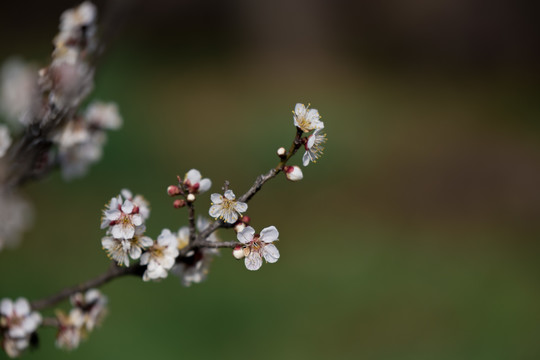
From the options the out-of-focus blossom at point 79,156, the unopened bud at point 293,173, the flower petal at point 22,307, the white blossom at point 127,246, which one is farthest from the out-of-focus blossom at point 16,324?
the unopened bud at point 293,173

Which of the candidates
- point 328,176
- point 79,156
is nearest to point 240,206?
point 79,156

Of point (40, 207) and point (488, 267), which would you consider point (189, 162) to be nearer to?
point (40, 207)

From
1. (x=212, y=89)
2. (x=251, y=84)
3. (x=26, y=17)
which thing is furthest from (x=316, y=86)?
(x=26, y=17)

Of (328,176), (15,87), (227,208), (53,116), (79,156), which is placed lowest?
(227,208)

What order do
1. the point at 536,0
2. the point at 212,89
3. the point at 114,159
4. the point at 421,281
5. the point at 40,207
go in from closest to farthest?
the point at 421,281, the point at 40,207, the point at 114,159, the point at 212,89, the point at 536,0

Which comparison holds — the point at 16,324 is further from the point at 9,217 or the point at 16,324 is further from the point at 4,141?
the point at 4,141

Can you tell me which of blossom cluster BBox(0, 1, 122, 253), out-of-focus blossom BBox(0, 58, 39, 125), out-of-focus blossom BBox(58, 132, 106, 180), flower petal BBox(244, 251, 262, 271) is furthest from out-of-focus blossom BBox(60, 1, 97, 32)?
flower petal BBox(244, 251, 262, 271)
